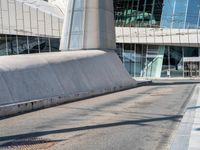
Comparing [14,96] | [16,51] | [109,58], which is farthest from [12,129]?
[16,51]

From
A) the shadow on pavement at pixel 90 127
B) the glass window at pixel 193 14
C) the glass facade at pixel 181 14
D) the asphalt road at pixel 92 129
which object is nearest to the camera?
the asphalt road at pixel 92 129

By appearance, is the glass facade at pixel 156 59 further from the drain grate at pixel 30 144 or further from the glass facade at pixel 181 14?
the drain grate at pixel 30 144

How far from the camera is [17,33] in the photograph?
56.5m

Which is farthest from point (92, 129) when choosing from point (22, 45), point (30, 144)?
point (22, 45)

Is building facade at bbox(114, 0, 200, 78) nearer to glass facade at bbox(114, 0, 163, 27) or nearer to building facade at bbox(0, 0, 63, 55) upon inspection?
glass facade at bbox(114, 0, 163, 27)

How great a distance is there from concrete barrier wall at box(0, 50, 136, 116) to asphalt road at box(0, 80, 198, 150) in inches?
75.9

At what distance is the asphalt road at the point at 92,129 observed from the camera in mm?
10023

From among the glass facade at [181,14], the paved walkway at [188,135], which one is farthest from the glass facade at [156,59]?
the paved walkway at [188,135]

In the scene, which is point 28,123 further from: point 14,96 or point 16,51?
point 16,51

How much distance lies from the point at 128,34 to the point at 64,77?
136 ft

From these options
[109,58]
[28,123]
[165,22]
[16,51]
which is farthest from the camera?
[165,22]

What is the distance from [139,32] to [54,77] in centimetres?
4219

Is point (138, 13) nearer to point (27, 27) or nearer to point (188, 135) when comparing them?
point (27, 27)

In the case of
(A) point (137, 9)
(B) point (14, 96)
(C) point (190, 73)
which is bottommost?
(C) point (190, 73)
